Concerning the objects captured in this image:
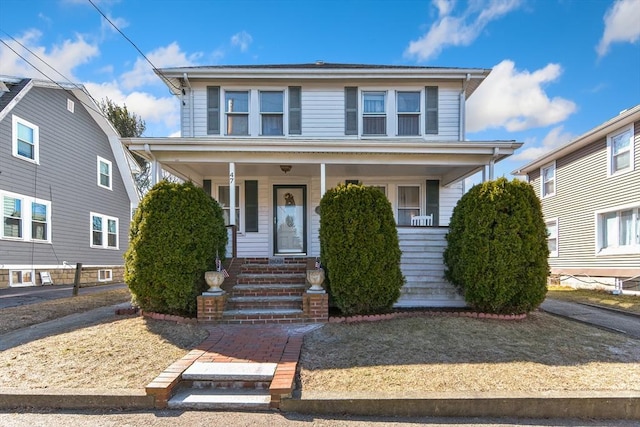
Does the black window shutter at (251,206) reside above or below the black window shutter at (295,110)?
below

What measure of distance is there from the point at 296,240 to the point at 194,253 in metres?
4.34

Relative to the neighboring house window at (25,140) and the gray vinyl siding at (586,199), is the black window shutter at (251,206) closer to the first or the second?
the neighboring house window at (25,140)

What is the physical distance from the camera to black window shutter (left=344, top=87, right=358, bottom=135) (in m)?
9.97

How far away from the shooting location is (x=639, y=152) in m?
10.7

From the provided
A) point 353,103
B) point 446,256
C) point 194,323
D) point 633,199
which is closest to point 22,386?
point 194,323

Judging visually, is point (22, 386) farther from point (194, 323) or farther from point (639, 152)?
point (639, 152)

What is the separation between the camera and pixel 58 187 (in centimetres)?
1310

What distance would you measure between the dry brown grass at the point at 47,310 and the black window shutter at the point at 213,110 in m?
4.86

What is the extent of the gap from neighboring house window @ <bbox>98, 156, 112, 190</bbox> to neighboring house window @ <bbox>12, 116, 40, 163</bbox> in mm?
3202

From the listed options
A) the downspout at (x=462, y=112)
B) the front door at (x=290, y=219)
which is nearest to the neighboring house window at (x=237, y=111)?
the front door at (x=290, y=219)

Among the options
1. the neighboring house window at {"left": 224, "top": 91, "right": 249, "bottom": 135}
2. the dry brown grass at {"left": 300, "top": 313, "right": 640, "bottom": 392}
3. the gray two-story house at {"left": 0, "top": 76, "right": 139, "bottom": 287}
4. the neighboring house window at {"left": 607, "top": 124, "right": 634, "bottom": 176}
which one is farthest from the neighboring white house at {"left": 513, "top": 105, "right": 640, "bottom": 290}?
the gray two-story house at {"left": 0, "top": 76, "right": 139, "bottom": 287}

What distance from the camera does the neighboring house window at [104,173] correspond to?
1548 cm

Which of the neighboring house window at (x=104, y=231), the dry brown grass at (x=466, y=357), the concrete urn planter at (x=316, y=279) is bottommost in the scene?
the dry brown grass at (x=466, y=357)

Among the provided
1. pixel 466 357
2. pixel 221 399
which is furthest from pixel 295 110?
pixel 221 399
